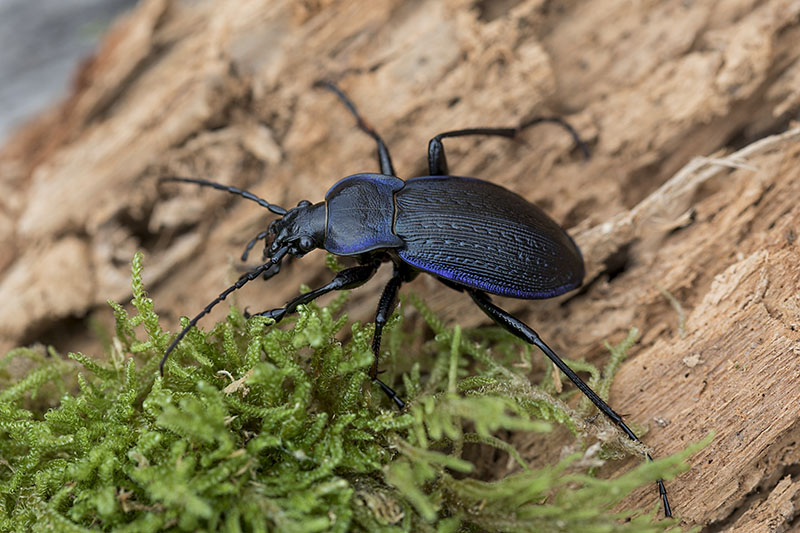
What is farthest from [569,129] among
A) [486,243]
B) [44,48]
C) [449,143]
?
[44,48]

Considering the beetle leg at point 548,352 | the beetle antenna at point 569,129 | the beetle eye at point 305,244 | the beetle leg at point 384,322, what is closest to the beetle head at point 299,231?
the beetle eye at point 305,244

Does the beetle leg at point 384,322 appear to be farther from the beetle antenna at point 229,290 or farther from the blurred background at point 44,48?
the blurred background at point 44,48

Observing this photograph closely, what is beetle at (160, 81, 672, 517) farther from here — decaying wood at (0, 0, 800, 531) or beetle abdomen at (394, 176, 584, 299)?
decaying wood at (0, 0, 800, 531)

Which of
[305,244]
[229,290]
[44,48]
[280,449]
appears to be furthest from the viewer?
[44,48]

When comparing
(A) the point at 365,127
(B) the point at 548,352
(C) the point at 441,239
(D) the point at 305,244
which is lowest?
(B) the point at 548,352

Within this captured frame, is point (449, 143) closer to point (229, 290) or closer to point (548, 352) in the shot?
point (548, 352)

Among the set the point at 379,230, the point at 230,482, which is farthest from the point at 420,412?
A: the point at 379,230
